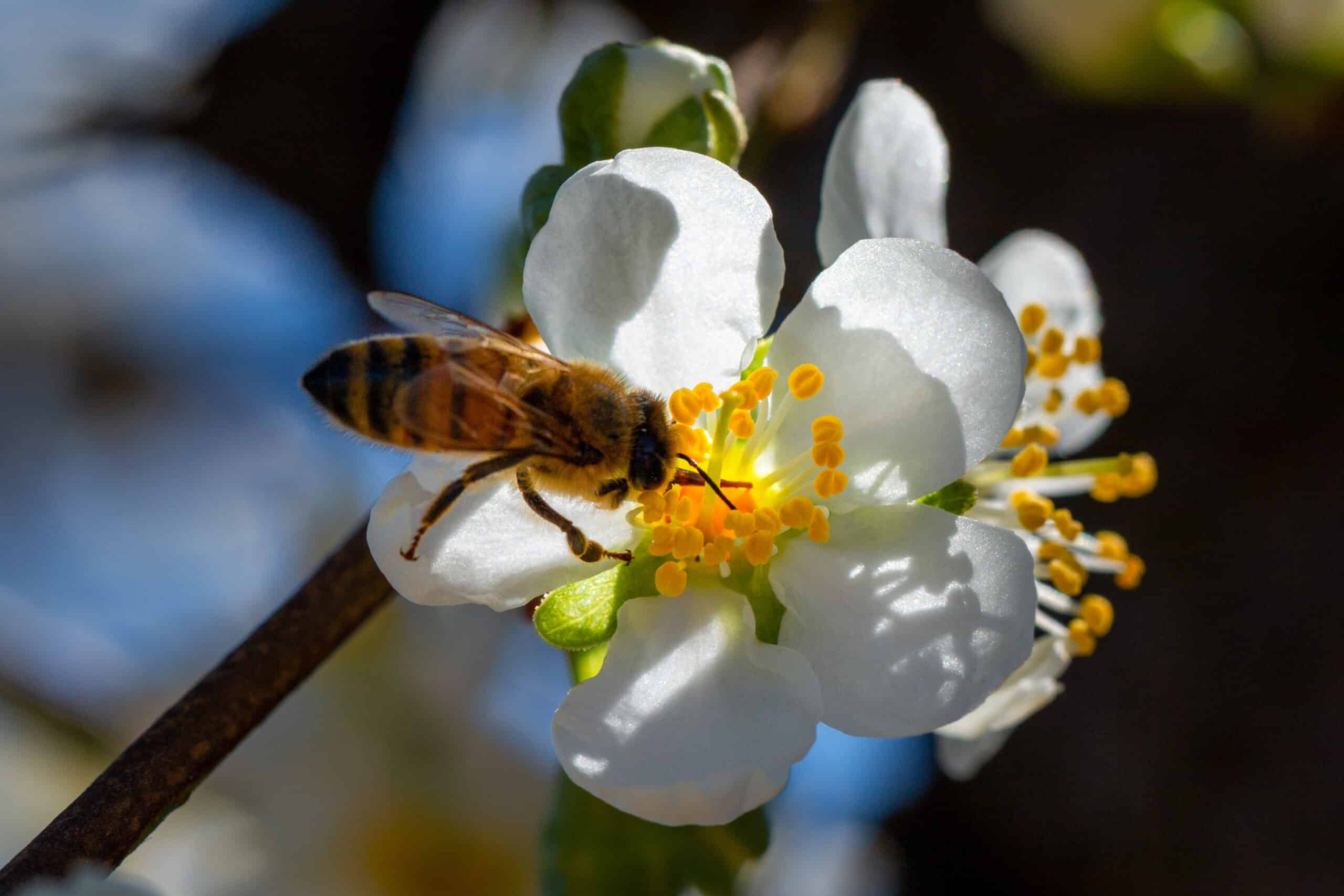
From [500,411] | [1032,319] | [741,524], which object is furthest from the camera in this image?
[1032,319]

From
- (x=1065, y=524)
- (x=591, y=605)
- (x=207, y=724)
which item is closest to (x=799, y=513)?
(x=591, y=605)

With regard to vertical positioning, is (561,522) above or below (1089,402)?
above

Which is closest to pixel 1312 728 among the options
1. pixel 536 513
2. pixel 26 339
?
pixel 536 513

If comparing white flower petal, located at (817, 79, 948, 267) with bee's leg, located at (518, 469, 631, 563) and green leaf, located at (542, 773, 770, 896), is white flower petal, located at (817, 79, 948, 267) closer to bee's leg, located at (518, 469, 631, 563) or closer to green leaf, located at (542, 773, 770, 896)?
bee's leg, located at (518, 469, 631, 563)

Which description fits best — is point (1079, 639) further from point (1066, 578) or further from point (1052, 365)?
point (1052, 365)

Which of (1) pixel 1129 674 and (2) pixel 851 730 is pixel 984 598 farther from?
(1) pixel 1129 674

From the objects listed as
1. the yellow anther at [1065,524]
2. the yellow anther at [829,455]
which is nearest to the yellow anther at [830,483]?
the yellow anther at [829,455]

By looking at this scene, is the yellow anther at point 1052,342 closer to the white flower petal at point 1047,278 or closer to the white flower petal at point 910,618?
the white flower petal at point 1047,278
